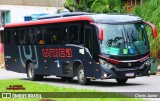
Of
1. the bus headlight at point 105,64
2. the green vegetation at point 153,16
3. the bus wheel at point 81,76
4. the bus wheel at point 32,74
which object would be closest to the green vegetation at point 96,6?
Result: the green vegetation at point 153,16

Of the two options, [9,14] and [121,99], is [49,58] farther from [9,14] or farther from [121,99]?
[9,14]

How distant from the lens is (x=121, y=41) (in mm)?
25656

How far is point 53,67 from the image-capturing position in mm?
29719

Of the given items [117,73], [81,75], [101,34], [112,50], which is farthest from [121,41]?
[81,75]

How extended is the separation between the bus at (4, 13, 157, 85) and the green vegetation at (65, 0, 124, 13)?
54.0 ft

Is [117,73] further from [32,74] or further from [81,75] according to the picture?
[32,74]

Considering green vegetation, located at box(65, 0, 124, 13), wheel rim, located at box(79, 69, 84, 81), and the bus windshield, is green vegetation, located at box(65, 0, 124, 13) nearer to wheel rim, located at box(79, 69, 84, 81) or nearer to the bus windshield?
wheel rim, located at box(79, 69, 84, 81)

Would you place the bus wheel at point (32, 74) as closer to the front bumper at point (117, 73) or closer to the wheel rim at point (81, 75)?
the wheel rim at point (81, 75)

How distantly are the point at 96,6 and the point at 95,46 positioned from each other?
908 inches

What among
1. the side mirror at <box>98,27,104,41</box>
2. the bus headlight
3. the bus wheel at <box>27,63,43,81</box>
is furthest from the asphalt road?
the bus wheel at <box>27,63,43,81</box>

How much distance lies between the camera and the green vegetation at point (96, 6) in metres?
47.1

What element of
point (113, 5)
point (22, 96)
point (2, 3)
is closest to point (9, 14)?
point (2, 3)

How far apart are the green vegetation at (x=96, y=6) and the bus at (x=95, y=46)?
1645 centimetres

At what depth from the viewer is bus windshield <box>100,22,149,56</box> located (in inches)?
1006
